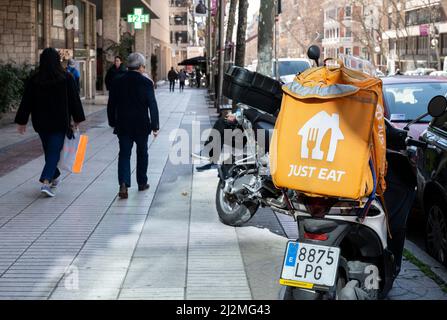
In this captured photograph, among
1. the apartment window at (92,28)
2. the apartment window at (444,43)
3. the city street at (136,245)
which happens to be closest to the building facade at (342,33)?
the apartment window at (444,43)

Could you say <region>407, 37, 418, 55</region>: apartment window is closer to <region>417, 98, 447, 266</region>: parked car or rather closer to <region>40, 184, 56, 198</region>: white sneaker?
<region>40, 184, 56, 198</region>: white sneaker

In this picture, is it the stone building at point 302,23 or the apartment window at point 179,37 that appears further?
the apartment window at point 179,37

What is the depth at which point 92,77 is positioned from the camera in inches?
1364

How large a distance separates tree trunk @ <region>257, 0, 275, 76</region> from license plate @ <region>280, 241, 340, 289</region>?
951cm

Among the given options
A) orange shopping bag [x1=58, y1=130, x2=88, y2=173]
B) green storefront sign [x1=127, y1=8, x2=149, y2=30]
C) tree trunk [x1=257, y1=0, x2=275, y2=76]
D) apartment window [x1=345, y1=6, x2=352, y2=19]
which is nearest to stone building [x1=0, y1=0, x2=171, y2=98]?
green storefront sign [x1=127, y1=8, x2=149, y2=30]

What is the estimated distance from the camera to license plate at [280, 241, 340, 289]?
3984mm

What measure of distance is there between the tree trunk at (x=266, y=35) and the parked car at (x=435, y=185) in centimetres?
651

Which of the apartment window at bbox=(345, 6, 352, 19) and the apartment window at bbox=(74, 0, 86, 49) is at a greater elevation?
the apartment window at bbox=(345, 6, 352, 19)

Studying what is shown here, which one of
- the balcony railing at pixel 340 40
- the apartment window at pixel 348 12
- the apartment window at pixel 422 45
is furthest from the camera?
the balcony railing at pixel 340 40

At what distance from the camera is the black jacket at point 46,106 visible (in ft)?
29.9

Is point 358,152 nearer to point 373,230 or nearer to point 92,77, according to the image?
point 373,230

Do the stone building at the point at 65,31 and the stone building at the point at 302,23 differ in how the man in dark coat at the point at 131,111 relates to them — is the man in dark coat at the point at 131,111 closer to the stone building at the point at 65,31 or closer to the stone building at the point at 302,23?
the stone building at the point at 65,31
